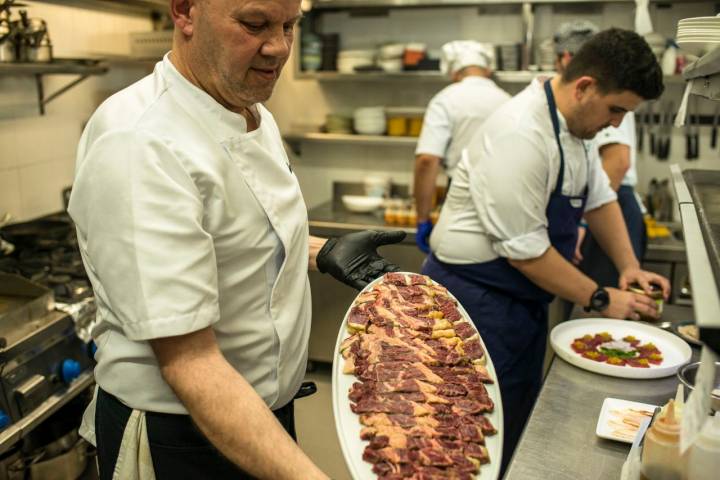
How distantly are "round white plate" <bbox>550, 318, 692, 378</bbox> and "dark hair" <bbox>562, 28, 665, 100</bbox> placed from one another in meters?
0.73

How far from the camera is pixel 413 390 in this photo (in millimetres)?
1431

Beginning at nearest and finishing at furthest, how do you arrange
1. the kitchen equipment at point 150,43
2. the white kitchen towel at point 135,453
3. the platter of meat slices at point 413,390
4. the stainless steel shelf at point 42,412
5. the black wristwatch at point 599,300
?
1. the platter of meat slices at point 413,390
2. the white kitchen towel at point 135,453
3. the stainless steel shelf at point 42,412
4. the black wristwatch at point 599,300
5. the kitchen equipment at point 150,43

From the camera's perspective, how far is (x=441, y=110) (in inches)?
145

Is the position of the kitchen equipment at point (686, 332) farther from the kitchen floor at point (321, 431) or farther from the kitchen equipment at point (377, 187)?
the kitchen equipment at point (377, 187)

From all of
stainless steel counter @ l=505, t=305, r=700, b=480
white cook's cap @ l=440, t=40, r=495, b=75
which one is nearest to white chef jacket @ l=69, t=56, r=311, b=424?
stainless steel counter @ l=505, t=305, r=700, b=480

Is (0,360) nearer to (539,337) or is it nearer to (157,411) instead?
(157,411)

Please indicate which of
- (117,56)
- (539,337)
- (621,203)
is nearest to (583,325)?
(539,337)

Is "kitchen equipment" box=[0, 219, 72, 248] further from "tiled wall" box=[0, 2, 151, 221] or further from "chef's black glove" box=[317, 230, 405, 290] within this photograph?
"chef's black glove" box=[317, 230, 405, 290]

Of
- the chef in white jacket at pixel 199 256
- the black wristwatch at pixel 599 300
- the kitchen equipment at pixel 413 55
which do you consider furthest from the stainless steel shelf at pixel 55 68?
the black wristwatch at pixel 599 300

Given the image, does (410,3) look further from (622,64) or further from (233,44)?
(233,44)

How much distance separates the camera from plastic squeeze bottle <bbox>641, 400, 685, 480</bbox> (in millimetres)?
1202

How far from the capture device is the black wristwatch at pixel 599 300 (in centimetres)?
229

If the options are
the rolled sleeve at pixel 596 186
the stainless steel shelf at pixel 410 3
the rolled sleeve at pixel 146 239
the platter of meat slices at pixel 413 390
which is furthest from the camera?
the stainless steel shelf at pixel 410 3

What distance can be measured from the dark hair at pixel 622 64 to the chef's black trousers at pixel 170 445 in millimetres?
1555
